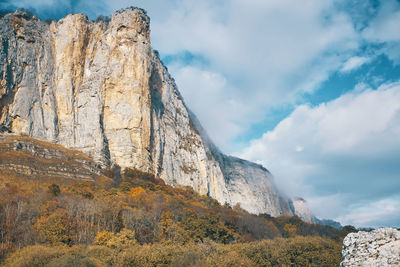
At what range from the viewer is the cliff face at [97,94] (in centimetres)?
7569

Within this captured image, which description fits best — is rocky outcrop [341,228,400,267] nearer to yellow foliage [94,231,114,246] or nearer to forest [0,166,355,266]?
forest [0,166,355,266]

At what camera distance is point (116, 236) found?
111ft

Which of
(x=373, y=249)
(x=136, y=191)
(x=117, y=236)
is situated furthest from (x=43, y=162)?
(x=373, y=249)

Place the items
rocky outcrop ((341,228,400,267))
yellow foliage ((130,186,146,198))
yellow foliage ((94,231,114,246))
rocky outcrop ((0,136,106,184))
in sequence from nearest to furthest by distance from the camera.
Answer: rocky outcrop ((341,228,400,267)) < yellow foliage ((94,231,114,246)) < rocky outcrop ((0,136,106,184)) < yellow foliage ((130,186,146,198))

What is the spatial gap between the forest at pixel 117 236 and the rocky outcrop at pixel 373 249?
14.0 m

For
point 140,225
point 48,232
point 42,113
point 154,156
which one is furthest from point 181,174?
point 48,232

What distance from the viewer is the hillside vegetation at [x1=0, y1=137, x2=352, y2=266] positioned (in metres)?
25.3

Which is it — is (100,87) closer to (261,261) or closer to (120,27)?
(120,27)

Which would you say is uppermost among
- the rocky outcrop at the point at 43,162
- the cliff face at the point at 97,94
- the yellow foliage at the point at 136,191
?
the cliff face at the point at 97,94

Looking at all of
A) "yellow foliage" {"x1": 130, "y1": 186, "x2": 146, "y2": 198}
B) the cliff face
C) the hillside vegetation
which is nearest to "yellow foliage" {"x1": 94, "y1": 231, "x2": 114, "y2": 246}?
the hillside vegetation

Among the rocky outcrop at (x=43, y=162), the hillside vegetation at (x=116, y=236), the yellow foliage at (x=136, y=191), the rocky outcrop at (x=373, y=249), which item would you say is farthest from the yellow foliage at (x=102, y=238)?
the rocky outcrop at (x=373, y=249)

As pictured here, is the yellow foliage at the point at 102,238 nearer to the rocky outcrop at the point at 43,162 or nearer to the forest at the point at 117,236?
the forest at the point at 117,236

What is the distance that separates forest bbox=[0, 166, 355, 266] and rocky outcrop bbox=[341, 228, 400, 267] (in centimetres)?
1404

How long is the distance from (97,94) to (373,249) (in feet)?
260
